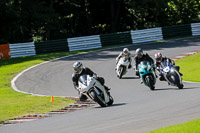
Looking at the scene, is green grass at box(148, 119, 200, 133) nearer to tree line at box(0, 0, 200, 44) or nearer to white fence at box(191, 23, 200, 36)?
white fence at box(191, 23, 200, 36)

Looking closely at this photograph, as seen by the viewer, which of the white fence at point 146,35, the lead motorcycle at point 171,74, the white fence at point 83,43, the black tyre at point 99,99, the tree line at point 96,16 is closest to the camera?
the black tyre at point 99,99

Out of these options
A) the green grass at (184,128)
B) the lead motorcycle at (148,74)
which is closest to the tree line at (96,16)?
the lead motorcycle at (148,74)

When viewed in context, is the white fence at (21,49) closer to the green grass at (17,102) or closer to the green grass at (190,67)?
the green grass at (17,102)

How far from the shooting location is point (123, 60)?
22.2 m

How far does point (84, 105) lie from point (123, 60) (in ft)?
26.4

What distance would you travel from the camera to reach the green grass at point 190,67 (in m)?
20.3

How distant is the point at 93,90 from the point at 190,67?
1193 centimetres

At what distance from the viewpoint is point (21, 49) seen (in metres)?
33.7

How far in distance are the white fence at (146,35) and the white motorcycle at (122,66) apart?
48.0ft

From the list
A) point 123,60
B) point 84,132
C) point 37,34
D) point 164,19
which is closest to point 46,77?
point 123,60

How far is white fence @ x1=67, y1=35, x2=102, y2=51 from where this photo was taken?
115 ft

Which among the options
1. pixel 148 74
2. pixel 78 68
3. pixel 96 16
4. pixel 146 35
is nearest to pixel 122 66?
pixel 148 74

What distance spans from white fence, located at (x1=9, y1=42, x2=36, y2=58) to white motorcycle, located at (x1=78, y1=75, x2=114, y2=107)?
68.1ft

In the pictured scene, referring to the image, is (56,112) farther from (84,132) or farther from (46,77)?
(46,77)
